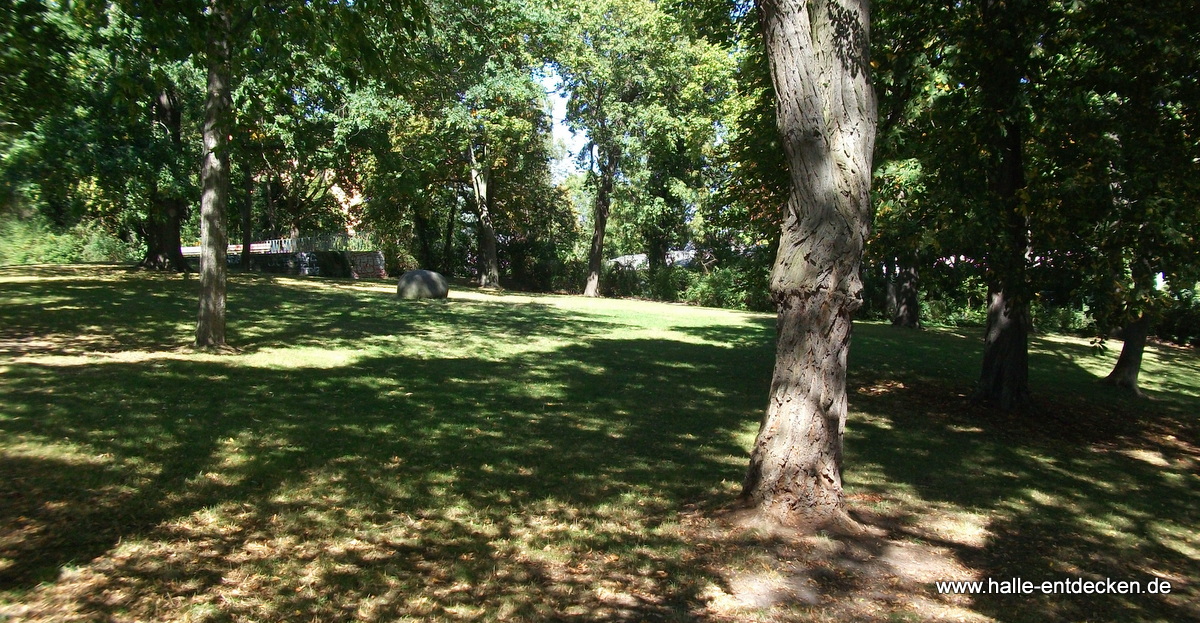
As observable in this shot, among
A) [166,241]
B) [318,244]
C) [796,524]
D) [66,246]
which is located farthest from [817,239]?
[66,246]

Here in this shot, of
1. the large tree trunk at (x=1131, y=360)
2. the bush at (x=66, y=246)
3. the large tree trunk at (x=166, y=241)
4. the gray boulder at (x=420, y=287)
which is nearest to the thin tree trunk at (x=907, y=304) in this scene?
the large tree trunk at (x=1131, y=360)

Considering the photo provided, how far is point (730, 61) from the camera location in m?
28.2

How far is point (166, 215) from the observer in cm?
2338

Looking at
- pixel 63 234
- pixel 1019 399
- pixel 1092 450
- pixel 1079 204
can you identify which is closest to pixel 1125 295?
pixel 1079 204

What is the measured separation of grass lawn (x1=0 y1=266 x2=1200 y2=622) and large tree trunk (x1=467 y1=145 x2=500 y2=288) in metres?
21.5

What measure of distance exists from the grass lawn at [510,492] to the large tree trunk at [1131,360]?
87 centimetres

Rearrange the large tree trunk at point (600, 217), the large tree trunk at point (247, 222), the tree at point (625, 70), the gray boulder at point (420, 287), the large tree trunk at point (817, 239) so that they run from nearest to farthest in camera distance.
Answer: the large tree trunk at point (817, 239) < the gray boulder at point (420, 287) < the large tree trunk at point (247, 222) < the tree at point (625, 70) < the large tree trunk at point (600, 217)

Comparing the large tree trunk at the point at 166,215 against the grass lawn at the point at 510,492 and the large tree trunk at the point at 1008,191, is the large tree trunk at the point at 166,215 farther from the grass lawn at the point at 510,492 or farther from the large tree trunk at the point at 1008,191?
the large tree trunk at the point at 1008,191

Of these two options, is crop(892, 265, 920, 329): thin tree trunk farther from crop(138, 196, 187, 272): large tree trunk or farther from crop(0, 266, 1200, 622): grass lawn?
crop(138, 196, 187, 272): large tree trunk

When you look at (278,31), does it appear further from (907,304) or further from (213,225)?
(907,304)

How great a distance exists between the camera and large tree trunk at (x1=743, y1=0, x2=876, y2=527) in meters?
5.10

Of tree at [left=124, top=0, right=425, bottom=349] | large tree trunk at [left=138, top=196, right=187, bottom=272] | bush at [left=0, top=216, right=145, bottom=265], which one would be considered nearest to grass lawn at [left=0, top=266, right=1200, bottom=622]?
tree at [left=124, top=0, right=425, bottom=349]

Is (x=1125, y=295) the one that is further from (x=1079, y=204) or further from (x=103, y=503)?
(x=103, y=503)

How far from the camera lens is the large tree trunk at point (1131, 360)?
13.6 metres
